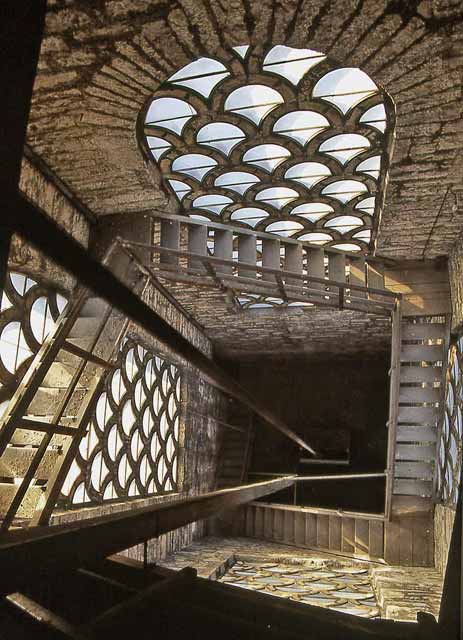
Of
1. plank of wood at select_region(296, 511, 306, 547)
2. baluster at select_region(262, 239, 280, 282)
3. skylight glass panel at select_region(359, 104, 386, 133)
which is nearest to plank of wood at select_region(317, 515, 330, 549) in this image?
plank of wood at select_region(296, 511, 306, 547)

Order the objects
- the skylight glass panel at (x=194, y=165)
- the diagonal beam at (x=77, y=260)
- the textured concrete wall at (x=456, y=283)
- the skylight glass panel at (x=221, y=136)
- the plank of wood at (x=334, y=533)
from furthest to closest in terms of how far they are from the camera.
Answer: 1. the plank of wood at (x=334, y=533)
2. the textured concrete wall at (x=456, y=283)
3. the skylight glass panel at (x=194, y=165)
4. the skylight glass panel at (x=221, y=136)
5. the diagonal beam at (x=77, y=260)

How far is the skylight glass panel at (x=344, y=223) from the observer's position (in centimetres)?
572

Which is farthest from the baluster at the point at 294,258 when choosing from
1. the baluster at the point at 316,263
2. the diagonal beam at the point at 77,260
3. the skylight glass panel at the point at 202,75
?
the diagonal beam at the point at 77,260

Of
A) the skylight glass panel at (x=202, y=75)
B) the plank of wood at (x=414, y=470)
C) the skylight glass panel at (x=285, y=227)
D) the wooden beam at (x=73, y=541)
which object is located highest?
the skylight glass panel at (x=202, y=75)

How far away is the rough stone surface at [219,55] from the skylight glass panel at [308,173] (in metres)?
0.86

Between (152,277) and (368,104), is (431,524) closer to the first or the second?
(152,277)

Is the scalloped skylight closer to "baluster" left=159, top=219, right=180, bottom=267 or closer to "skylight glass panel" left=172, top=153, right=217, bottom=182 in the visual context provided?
"skylight glass panel" left=172, top=153, right=217, bottom=182

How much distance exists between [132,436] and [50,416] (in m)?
2.03

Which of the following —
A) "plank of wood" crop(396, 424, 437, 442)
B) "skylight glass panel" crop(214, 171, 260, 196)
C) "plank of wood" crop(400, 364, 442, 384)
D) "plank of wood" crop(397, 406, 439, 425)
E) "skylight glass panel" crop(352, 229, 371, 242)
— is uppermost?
"skylight glass panel" crop(214, 171, 260, 196)

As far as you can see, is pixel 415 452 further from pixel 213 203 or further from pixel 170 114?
pixel 170 114

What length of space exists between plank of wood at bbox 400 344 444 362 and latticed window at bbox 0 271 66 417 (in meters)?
3.79

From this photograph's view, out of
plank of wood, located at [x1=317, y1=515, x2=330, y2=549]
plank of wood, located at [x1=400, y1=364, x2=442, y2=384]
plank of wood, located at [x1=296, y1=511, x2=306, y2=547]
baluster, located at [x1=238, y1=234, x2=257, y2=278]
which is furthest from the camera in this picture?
plank of wood, located at [x1=296, y1=511, x2=306, y2=547]

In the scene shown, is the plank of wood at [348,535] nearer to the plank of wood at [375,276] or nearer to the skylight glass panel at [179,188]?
the plank of wood at [375,276]

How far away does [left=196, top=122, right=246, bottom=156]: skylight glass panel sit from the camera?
426 cm
